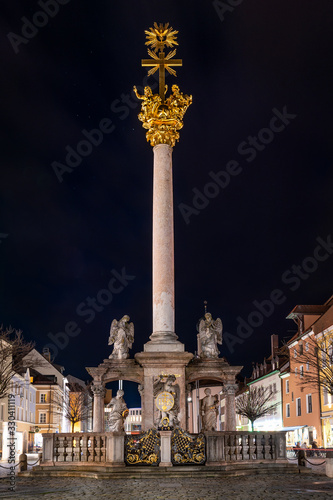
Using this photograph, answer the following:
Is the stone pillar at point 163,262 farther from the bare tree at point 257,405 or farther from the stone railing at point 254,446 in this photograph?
the bare tree at point 257,405

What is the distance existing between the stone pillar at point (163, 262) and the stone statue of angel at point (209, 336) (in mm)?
1914

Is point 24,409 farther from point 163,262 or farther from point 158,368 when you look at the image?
point 158,368

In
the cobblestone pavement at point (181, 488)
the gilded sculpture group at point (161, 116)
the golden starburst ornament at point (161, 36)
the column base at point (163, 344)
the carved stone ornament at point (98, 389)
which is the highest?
the golden starburst ornament at point (161, 36)

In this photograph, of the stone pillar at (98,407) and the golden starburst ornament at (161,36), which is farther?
the golden starburst ornament at (161,36)

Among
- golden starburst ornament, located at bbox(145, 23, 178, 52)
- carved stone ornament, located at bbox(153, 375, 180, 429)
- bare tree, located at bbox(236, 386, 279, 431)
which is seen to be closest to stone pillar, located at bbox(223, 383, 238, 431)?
carved stone ornament, located at bbox(153, 375, 180, 429)

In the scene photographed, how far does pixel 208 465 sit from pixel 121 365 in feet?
23.2

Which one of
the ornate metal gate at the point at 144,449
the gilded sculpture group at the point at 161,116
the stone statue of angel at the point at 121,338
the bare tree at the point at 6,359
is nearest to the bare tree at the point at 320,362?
the stone statue of angel at the point at 121,338

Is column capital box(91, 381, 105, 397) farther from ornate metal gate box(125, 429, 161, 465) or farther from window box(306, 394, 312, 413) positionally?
window box(306, 394, 312, 413)

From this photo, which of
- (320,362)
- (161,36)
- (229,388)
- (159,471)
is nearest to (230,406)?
(229,388)

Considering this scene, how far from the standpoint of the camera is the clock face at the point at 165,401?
2469 cm

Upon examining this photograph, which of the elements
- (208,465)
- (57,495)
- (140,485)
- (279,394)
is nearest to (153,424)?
(208,465)

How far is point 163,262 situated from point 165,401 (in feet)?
22.7

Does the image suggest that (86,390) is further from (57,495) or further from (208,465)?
(57,495)

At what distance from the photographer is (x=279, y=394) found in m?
69.4
